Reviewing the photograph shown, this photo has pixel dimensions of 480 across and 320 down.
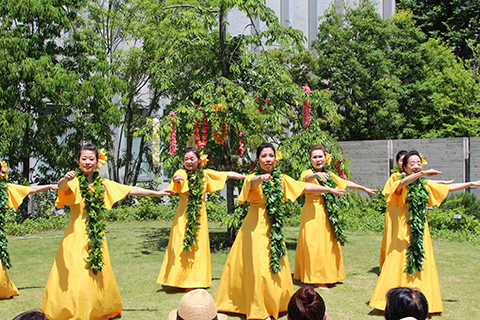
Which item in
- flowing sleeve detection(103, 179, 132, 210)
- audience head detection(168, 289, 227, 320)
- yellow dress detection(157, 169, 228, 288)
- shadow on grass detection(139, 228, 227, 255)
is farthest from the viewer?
shadow on grass detection(139, 228, 227, 255)

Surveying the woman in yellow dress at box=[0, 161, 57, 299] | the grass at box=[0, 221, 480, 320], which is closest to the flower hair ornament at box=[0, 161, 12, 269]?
the woman in yellow dress at box=[0, 161, 57, 299]

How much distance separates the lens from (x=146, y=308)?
5.67 m

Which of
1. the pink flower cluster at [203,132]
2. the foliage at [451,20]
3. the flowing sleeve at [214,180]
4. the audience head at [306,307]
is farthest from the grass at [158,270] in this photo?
the foliage at [451,20]

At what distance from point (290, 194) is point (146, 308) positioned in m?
2.34

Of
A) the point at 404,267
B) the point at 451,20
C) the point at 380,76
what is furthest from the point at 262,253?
the point at 451,20

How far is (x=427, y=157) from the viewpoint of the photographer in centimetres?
1255

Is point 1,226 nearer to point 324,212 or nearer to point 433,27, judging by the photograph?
point 324,212

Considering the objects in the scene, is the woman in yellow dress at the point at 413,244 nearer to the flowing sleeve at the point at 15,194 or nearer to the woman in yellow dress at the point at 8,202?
the woman in yellow dress at the point at 8,202

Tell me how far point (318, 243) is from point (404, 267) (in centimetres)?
154

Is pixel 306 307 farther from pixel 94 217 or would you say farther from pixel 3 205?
pixel 3 205

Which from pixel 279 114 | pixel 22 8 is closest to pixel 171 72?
pixel 279 114

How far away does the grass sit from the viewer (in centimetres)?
563

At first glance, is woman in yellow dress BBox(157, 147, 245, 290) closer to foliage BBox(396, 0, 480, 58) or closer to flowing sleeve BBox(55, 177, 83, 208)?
flowing sleeve BBox(55, 177, 83, 208)

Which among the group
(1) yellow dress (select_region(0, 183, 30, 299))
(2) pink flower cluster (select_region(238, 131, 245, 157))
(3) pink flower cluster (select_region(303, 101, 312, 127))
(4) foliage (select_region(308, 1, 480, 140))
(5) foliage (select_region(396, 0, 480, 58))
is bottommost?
(1) yellow dress (select_region(0, 183, 30, 299))
